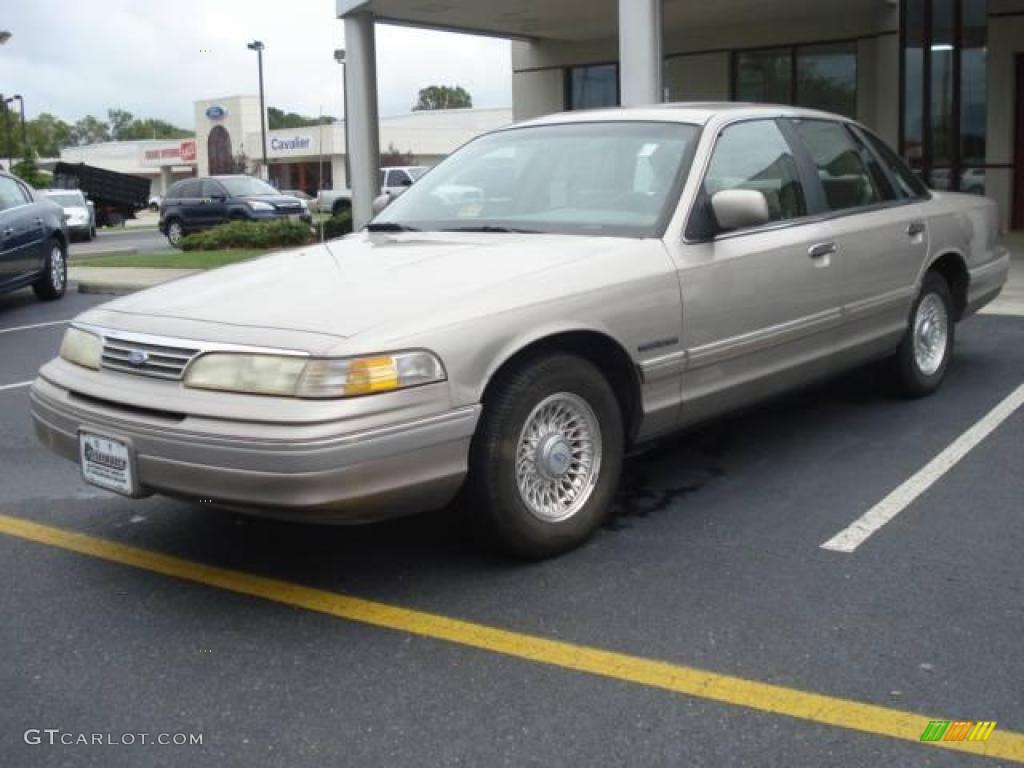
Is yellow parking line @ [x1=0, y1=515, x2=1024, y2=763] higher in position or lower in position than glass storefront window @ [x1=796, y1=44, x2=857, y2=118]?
lower

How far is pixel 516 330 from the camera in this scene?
3957 millimetres

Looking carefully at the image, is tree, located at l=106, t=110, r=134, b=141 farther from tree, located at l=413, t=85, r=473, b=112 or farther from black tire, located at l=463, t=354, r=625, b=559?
black tire, located at l=463, t=354, r=625, b=559

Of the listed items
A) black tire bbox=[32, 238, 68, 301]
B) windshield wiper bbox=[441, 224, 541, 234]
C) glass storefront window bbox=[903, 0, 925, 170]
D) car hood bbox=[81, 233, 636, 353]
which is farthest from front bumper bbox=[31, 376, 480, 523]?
glass storefront window bbox=[903, 0, 925, 170]

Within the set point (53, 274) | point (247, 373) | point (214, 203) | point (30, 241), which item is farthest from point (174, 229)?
point (247, 373)

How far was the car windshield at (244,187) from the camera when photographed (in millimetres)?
25531

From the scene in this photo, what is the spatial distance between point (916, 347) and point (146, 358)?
4.26m

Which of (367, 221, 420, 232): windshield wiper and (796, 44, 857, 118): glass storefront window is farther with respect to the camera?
(796, 44, 857, 118): glass storefront window

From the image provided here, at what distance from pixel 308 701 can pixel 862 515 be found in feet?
8.05

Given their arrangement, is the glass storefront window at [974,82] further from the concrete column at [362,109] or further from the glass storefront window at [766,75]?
the concrete column at [362,109]

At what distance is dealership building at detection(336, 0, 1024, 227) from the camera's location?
1533 cm

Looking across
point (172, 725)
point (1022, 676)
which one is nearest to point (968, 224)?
point (1022, 676)

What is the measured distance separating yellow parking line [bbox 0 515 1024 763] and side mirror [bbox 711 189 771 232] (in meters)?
1.96

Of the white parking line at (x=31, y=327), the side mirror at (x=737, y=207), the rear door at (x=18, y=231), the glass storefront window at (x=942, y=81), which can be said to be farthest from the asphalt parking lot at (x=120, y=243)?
the side mirror at (x=737, y=207)

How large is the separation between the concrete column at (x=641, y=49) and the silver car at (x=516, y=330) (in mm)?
Answer: 5452
